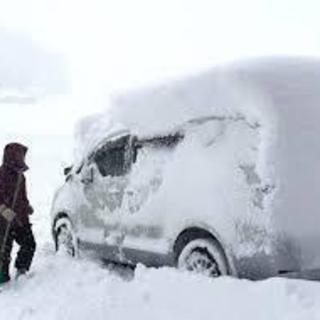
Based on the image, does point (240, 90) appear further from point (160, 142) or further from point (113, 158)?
point (113, 158)

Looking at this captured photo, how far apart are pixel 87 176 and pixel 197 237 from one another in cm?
261

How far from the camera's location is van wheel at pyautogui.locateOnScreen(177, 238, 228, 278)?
26.0ft

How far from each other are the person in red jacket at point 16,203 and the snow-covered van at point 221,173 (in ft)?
3.07

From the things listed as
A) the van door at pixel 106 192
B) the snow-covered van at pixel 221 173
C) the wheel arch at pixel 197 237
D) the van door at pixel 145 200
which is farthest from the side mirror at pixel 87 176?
the wheel arch at pixel 197 237

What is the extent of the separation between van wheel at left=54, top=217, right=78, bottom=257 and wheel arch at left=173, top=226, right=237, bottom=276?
2.55 meters

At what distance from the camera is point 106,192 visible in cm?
1002

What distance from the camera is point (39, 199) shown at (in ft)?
78.6

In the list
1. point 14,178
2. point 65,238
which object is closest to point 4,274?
point 14,178

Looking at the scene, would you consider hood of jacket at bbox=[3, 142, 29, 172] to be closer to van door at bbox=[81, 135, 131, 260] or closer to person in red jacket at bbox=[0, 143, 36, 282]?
person in red jacket at bbox=[0, 143, 36, 282]

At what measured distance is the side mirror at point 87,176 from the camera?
10437mm

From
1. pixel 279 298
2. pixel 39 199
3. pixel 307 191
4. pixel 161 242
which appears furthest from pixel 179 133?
pixel 39 199

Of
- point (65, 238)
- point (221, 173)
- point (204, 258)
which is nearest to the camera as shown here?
point (221, 173)

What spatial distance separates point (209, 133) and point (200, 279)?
1.76m

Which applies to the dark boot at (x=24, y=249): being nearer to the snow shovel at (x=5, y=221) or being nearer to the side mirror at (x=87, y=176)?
the snow shovel at (x=5, y=221)
